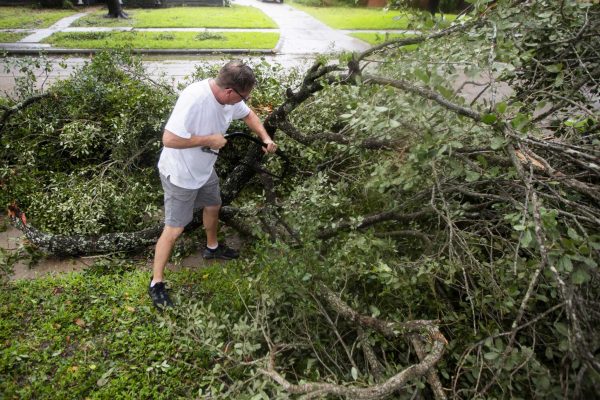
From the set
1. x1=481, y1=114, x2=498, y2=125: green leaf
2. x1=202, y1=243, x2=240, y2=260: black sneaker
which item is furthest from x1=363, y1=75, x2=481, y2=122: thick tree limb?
x1=202, y1=243, x2=240, y2=260: black sneaker

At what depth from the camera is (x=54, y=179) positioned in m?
4.39

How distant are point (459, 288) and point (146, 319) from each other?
8.33ft

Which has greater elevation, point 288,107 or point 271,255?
point 288,107

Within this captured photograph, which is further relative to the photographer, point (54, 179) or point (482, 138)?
point (54, 179)

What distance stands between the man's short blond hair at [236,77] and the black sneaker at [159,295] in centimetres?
180

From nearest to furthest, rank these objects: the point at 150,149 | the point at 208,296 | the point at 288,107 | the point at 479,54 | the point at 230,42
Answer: the point at 479,54 < the point at 208,296 < the point at 288,107 < the point at 150,149 < the point at 230,42

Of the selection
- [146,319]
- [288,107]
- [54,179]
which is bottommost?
[146,319]

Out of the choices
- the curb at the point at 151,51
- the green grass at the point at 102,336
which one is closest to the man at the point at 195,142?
the green grass at the point at 102,336

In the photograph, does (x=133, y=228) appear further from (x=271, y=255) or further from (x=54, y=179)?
(x=271, y=255)

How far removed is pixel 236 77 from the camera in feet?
9.78

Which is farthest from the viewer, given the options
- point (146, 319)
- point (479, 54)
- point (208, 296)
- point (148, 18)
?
point (148, 18)

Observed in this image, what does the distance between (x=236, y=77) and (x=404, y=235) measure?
1.83m

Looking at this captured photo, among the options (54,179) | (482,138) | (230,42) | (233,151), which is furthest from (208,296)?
(230,42)

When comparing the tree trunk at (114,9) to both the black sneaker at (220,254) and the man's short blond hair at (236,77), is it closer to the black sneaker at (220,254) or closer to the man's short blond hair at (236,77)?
the black sneaker at (220,254)
